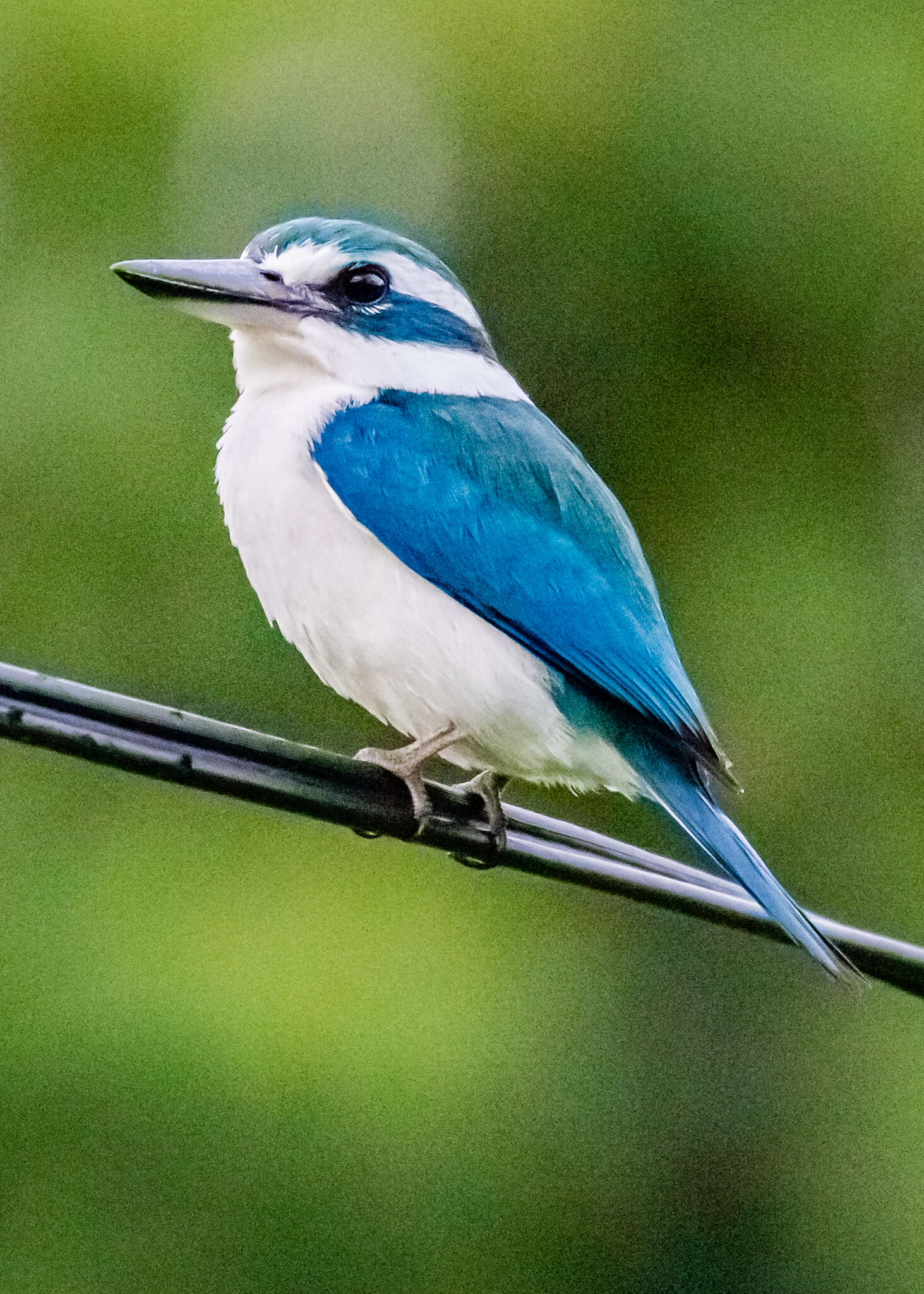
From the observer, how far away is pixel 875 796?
4473 mm

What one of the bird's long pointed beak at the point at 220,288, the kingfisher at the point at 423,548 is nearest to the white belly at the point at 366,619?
the kingfisher at the point at 423,548

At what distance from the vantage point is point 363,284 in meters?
1.93

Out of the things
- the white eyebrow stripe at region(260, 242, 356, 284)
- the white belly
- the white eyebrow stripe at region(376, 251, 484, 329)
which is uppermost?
the white eyebrow stripe at region(260, 242, 356, 284)

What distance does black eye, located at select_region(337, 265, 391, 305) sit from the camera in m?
1.91

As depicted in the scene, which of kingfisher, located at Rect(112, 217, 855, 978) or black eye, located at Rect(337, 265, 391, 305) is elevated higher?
black eye, located at Rect(337, 265, 391, 305)

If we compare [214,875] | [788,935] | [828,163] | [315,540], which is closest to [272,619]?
[315,540]

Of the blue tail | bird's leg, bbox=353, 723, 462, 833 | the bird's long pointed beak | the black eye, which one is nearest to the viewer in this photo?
the blue tail

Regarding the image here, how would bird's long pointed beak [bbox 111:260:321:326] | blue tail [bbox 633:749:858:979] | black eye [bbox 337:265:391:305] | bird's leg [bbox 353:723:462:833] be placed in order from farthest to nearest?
1. black eye [bbox 337:265:391:305]
2. bird's leg [bbox 353:723:462:833]
3. bird's long pointed beak [bbox 111:260:321:326]
4. blue tail [bbox 633:749:858:979]

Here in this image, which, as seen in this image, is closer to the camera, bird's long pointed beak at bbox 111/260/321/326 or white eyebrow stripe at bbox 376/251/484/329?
bird's long pointed beak at bbox 111/260/321/326

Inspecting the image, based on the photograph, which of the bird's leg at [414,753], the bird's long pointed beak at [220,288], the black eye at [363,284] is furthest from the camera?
the black eye at [363,284]

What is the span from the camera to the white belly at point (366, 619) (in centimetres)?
177

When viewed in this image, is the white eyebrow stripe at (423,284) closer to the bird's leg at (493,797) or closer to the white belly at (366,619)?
the white belly at (366,619)

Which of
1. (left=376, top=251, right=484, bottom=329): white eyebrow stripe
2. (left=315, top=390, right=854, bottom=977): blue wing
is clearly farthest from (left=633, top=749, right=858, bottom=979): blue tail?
(left=376, top=251, right=484, bottom=329): white eyebrow stripe

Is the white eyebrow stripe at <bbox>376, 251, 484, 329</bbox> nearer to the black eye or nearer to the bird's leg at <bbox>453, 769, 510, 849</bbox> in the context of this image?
the black eye
